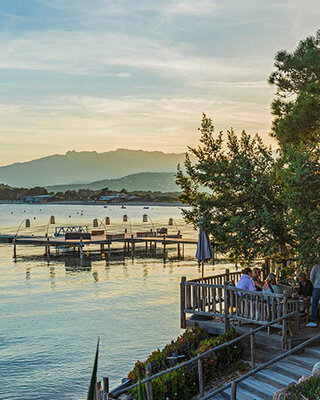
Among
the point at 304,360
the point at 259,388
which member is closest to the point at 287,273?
the point at 304,360

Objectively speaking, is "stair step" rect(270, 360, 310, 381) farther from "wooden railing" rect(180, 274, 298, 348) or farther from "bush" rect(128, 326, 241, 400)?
"bush" rect(128, 326, 241, 400)

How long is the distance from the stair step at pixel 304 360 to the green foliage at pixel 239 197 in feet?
13.5

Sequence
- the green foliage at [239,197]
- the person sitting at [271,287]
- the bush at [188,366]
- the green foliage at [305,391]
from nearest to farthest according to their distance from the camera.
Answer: the green foliage at [305,391]
the bush at [188,366]
the person sitting at [271,287]
the green foliage at [239,197]

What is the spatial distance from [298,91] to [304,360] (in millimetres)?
10535

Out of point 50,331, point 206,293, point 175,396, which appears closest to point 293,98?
point 206,293

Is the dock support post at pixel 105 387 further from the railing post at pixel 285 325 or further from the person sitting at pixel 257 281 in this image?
the person sitting at pixel 257 281

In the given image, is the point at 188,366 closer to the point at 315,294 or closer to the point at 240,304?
the point at 240,304

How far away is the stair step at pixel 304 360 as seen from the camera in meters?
12.0

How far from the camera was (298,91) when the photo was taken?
61.4 feet

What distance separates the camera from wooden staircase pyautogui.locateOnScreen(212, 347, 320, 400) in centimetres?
1124

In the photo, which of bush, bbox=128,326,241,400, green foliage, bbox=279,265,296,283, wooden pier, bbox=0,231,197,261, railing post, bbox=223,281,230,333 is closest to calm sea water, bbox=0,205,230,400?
wooden pier, bbox=0,231,197,261

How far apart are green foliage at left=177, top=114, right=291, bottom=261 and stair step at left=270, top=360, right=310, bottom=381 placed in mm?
4430

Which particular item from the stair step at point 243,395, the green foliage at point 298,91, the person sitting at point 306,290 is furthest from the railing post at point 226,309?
the green foliage at point 298,91

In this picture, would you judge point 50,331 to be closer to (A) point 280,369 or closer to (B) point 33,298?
(B) point 33,298
